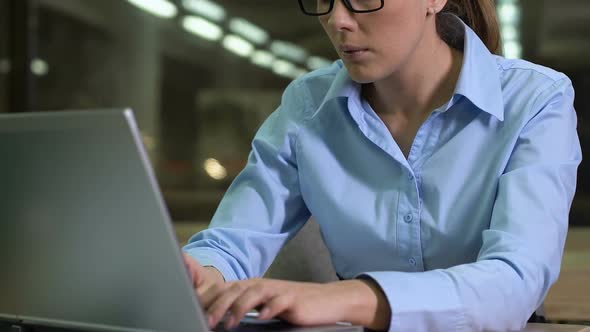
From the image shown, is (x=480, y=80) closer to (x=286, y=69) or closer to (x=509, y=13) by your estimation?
(x=509, y=13)

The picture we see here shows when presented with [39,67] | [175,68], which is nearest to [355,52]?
[175,68]

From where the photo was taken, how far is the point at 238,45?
495 cm

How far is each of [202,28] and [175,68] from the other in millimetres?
277

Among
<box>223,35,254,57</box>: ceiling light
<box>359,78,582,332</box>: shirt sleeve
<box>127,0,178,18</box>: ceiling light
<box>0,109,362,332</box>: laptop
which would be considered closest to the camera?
<box>0,109,362,332</box>: laptop

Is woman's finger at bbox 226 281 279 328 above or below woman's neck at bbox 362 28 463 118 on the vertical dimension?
below

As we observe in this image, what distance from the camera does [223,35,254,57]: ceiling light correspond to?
194 inches

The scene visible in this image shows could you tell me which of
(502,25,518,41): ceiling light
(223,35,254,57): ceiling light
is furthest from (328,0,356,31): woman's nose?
(223,35,254,57): ceiling light

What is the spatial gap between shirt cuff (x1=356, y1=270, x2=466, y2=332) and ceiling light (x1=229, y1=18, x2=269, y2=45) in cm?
393

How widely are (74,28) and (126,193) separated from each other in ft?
15.0

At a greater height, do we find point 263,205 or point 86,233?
point 86,233

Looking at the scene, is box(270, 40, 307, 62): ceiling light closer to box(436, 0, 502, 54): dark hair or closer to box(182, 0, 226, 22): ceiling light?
box(182, 0, 226, 22): ceiling light

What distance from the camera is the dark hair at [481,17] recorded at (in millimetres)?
1590

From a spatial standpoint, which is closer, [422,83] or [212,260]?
[212,260]

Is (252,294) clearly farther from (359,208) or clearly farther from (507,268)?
(359,208)
